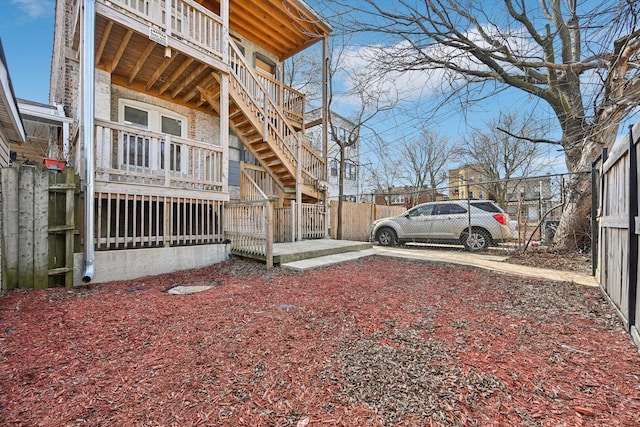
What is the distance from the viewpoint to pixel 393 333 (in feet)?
8.59

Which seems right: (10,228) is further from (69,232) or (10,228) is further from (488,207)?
(488,207)

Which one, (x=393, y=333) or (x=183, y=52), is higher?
(x=183, y=52)

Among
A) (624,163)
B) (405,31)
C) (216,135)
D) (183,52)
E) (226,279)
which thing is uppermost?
(405,31)

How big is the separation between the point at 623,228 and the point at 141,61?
811 centimetres

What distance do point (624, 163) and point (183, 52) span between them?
6915 millimetres

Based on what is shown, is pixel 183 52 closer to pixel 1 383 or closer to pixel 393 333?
pixel 1 383

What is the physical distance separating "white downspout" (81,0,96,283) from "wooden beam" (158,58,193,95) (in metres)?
A: 1.72

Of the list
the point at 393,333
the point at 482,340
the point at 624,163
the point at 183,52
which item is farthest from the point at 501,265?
the point at 183,52

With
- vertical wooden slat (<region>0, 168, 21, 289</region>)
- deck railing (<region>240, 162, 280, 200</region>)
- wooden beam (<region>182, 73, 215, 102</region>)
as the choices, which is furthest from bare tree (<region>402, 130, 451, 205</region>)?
vertical wooden slat (<region>0, 168, 21, 289</region>)

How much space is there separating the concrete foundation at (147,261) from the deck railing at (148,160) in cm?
124

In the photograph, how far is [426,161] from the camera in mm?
25219

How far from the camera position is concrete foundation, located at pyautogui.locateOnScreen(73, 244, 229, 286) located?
448 cm

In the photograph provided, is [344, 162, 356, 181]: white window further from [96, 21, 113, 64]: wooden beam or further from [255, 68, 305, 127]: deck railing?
[96, 21, 113, 64]: wooden beam

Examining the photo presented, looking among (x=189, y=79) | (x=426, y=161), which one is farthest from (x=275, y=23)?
(x=426, y=161)
